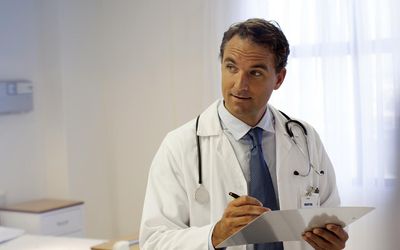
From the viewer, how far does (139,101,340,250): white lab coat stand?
5.51 feet

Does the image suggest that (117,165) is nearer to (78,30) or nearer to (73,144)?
(73,144)

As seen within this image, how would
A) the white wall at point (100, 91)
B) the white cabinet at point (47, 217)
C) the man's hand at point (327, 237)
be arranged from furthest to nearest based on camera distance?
1. the white wall at point (100, 91)
2. the white cabinet at point (47, 217)
3. the man's hand at point (327, 237)

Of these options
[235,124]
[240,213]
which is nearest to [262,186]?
[235,124]

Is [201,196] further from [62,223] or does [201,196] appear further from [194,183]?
[62,223]

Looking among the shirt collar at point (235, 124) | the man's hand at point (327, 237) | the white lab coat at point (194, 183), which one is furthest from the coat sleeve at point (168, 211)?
the man's hand at point (327, 237)

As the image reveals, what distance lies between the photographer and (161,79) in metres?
4.51

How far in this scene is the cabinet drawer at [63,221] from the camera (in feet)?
12.7

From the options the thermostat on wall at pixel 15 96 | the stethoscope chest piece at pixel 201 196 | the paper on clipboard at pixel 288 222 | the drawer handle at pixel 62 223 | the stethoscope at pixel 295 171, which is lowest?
the drawer handle at pixel 62 223

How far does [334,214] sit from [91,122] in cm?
327

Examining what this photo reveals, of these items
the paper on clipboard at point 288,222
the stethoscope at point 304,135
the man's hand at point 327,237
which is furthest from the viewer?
the stethoscope at point 304,135

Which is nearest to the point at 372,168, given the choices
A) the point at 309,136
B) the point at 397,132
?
the point at 397,132

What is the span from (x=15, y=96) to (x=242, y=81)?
9.05 ft

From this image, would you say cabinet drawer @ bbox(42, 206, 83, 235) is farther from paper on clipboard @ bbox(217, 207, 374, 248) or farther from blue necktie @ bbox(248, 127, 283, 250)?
paper on clipboard @ bbox(217, 207, 374, 248)

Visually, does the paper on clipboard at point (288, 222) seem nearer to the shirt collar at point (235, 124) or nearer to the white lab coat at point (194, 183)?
the white lab coat at point (194, 183)
